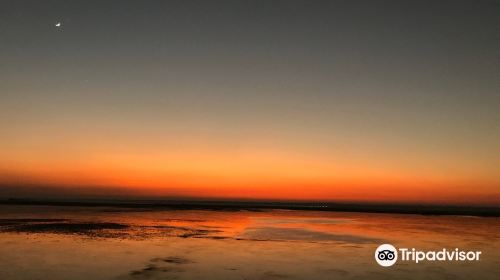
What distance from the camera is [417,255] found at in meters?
19.8

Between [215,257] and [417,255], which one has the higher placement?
[417,255]

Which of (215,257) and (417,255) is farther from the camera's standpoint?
(417,255)

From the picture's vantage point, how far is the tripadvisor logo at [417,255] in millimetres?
18719

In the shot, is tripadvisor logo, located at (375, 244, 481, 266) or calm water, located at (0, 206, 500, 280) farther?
tripadvisor logo, located at (375, 244, 481, 266)

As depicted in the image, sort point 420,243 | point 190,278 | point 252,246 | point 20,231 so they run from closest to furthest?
point 190,278 → point 252,246 → point 420,243 → point 20,231

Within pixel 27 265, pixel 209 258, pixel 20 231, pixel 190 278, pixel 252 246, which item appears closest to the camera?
pixel 190 278

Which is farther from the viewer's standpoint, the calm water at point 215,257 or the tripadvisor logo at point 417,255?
the tripadvisor logo at point 417,255

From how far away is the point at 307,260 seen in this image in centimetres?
1838

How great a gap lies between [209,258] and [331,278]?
5.39 m

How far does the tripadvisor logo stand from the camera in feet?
61.4

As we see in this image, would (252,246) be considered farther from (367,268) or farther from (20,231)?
(20,231)

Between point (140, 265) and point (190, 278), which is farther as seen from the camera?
point (140, 265)

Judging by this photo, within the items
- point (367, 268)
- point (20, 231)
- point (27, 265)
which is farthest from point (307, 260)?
point (20, 231)

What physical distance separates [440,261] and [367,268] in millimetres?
3871
